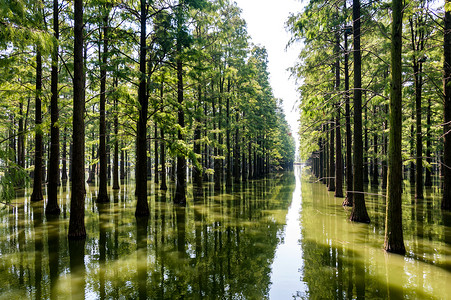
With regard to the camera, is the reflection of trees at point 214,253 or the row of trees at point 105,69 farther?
the row of trees at point 105,69

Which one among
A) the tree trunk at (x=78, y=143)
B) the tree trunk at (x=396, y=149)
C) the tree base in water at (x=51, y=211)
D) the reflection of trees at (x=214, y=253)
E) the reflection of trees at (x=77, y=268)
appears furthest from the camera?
the tree base in water at (x=51, y=211)

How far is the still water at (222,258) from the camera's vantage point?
18.0ft

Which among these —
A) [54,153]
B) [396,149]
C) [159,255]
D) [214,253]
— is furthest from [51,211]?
[396,149]

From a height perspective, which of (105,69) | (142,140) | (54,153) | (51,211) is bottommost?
(51,211)

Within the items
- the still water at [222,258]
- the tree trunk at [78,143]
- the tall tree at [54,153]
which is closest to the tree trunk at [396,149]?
the still water at [222,258]

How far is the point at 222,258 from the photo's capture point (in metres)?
7.38

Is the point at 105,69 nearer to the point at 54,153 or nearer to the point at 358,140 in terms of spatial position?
the point at 54,153

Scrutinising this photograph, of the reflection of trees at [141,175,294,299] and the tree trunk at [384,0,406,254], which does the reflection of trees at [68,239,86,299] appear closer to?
the reflection of trees at [141,175,294,299]

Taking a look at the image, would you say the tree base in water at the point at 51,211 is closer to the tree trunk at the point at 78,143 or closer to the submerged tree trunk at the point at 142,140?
the submerged tree trunk at the point at 142,140

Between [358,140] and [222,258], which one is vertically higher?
[358,140]

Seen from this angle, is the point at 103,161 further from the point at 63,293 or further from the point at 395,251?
the point at 395,251

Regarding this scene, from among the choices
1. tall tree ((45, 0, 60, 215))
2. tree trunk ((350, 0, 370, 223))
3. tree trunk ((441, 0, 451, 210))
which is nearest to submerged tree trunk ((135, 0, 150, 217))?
tall tree ((45, 0, 60, 215))

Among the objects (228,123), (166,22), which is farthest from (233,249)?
(228,123)

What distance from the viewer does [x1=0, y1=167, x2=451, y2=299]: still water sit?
216 inches
